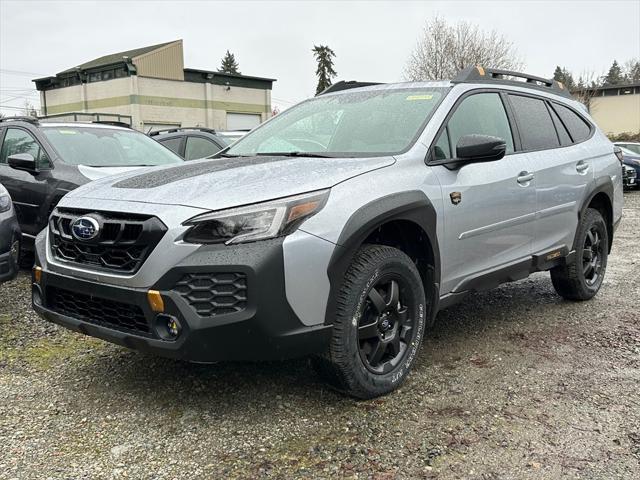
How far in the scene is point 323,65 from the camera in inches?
2037

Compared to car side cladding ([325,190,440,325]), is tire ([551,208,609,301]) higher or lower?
lower

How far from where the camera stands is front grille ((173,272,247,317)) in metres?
2.54

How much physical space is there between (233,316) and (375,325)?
833 mm

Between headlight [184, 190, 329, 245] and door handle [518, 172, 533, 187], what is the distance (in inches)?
80.4

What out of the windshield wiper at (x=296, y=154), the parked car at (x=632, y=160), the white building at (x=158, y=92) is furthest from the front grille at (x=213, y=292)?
the white building at (x=158, y=92)

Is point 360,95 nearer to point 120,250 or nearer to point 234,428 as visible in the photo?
point 120,250

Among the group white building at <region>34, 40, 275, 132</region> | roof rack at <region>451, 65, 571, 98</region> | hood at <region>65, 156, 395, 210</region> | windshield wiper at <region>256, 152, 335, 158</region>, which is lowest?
hood at <region>65, 156, 395, 210</region>

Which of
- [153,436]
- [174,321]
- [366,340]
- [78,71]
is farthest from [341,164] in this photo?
[78,71]

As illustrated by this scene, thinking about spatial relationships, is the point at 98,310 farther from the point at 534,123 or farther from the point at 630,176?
the point at 630,176

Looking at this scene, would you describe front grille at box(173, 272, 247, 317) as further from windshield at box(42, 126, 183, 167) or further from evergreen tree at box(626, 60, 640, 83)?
evergreen tree at box(626, 60, 640, 83)

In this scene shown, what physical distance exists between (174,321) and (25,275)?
4.06 metres

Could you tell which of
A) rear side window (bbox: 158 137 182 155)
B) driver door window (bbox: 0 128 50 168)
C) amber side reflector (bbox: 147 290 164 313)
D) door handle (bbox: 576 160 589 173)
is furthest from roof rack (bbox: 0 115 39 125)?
door handle (bbox: 576 160 589 173)

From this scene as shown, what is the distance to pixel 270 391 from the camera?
321cm

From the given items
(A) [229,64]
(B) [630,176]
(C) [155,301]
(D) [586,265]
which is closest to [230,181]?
(C) [155,301]
